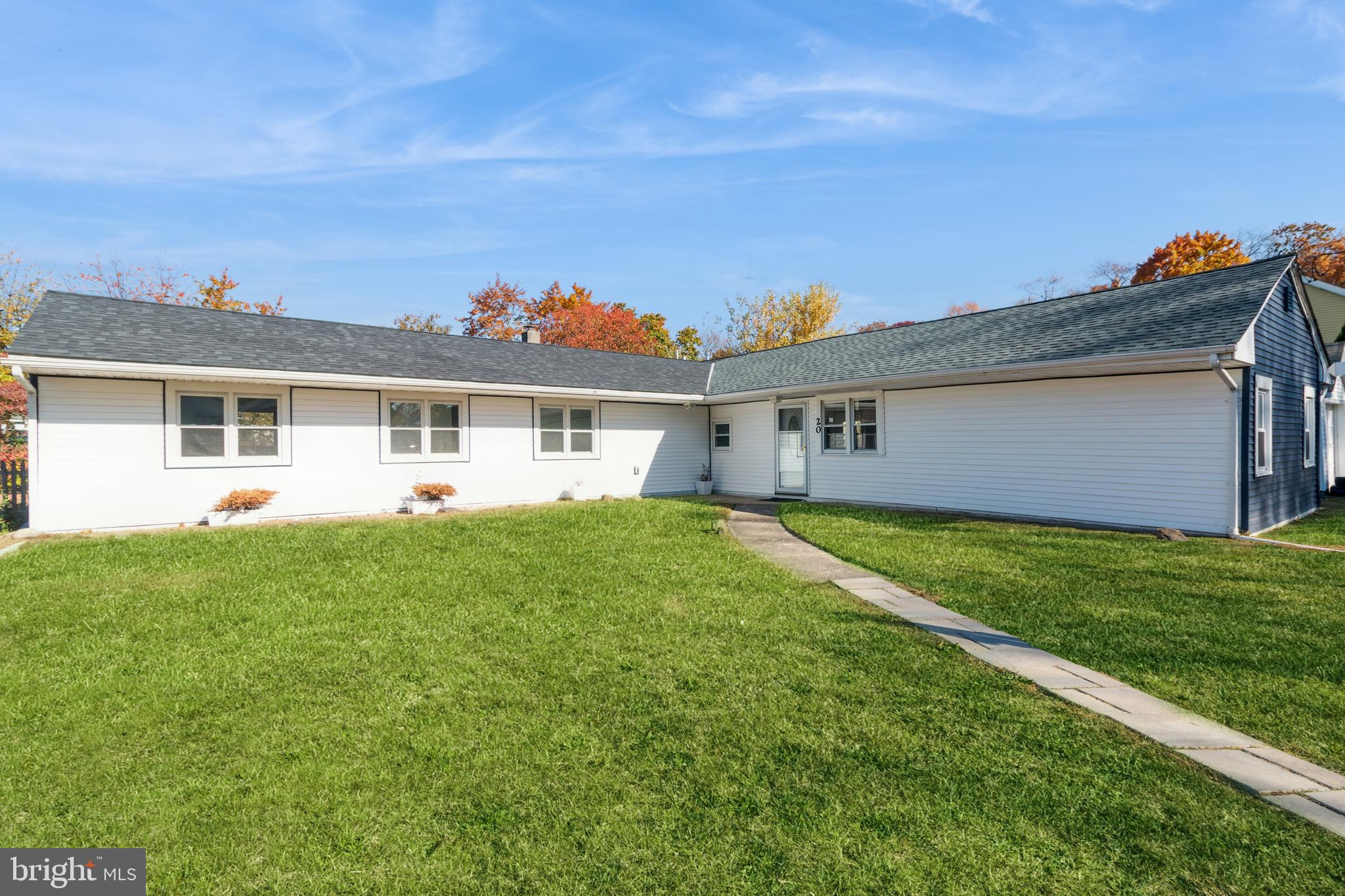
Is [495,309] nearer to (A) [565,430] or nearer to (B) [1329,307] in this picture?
(A) [565,430]

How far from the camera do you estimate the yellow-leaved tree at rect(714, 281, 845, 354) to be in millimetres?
34469

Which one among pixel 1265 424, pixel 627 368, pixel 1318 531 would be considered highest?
pixel 627 368

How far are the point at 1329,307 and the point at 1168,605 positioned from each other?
1425 cm

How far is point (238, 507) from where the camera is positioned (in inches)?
435

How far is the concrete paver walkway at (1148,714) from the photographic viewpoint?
2705 millimetres

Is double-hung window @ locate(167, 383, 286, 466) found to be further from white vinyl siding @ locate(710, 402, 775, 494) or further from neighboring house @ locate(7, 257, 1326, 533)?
white vinyl siding @ locate(710, 402, 775, 494)

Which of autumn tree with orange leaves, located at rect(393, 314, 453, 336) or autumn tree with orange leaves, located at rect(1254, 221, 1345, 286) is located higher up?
autumn tree with orange leaves, located at rect(1254, 221, 1345, 286)

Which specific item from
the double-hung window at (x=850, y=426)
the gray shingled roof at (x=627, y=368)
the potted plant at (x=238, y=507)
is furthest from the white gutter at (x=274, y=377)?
the double-hung window at (x=850, y=426)

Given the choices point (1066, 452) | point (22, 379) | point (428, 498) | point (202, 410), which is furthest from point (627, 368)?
point (22, 379)

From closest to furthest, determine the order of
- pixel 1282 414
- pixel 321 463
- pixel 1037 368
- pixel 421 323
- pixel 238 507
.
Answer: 1. pixel 1037 368
2. pixel 1282 414
3. pixel 238 507
4. pixel 321 463
5. pixel 421 323

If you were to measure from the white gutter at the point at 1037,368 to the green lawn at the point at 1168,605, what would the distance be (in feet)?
8.35

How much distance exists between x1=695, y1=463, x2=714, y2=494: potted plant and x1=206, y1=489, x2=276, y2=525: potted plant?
9.78 metres

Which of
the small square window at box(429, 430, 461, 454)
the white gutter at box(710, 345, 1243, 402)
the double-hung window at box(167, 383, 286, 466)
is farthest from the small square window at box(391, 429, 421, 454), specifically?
the white gutter at box(710, 345, 1243, 402)

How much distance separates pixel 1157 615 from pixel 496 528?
8252mm
